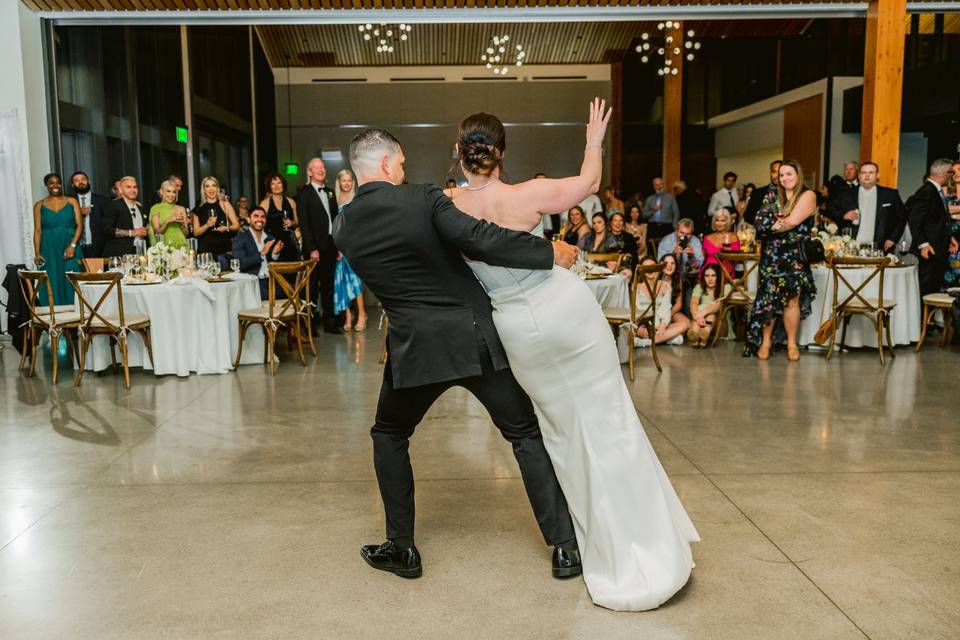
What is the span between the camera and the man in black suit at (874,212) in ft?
27.1

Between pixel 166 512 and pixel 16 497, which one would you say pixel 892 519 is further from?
pixel 16 497

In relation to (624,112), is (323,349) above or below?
below

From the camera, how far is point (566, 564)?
2.94 metres

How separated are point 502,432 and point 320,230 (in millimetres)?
6346

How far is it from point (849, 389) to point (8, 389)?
5.89 metres

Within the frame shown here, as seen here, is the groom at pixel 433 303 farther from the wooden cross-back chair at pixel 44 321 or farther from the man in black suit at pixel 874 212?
the man in black suit at pixel 874 212

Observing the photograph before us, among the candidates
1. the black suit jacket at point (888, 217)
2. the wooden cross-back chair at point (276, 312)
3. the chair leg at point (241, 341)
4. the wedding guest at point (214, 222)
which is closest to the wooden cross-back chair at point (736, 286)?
the black suit jacket at point (888, 217)

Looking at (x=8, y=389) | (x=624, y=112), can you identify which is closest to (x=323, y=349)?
(x=8, y=389)

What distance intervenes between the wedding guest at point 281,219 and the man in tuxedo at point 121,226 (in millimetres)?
1226

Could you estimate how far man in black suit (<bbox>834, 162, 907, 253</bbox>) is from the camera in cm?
827

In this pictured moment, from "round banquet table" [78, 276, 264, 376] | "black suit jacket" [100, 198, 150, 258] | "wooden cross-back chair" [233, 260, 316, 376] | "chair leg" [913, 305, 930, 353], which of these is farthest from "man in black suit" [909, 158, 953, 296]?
"black suit jacket" [100, 198, 150, 258]

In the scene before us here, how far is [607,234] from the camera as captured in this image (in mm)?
8961

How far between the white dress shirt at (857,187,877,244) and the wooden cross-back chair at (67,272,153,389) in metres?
6.41

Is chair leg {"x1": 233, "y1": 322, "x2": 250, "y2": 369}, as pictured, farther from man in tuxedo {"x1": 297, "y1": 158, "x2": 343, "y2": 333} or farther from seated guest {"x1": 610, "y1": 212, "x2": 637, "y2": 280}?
seated guest {"x1": 610, "y1": 212, "x2": 637, "y2": 280}
